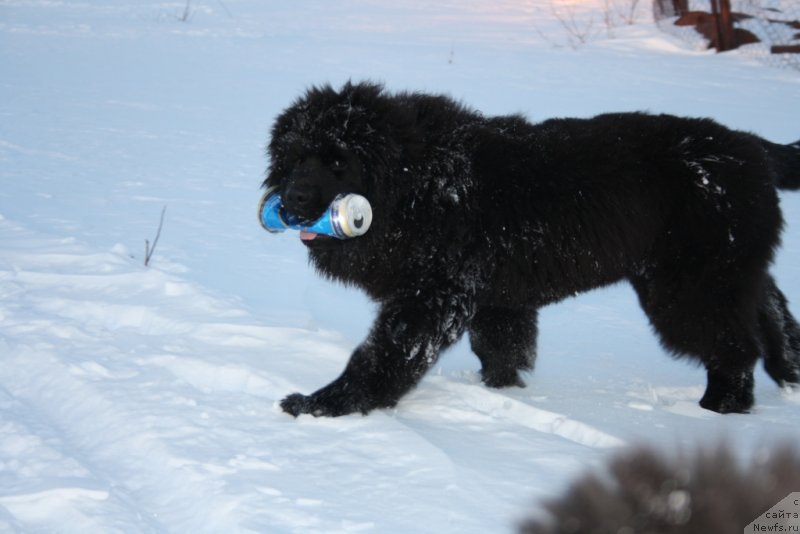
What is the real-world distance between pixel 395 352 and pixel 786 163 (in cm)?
250

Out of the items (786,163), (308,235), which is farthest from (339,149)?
(786,163)

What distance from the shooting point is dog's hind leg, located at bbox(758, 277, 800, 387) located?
4938mm

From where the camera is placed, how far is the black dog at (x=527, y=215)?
14.5ft

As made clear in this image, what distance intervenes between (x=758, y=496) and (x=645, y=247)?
11.3 ft

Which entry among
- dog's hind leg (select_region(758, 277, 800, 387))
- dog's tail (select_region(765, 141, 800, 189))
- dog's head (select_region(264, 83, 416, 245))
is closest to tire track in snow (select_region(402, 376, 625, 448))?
dog's head (select_region(264, 83, 416, 245))

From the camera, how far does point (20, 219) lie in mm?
7289

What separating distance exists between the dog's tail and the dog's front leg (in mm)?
1946

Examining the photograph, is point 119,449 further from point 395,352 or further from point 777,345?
point 777,345

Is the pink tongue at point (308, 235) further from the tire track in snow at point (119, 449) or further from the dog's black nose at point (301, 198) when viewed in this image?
the tire track in snow at point (119, 449)

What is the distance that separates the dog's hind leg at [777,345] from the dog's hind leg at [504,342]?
4.25 feet

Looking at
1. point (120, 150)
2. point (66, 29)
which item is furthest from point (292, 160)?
point (66, 29)

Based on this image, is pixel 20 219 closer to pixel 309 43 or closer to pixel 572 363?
pixel 572 363

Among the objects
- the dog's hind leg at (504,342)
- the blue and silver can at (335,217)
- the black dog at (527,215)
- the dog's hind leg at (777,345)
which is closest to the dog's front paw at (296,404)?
the black dog at (527,215)

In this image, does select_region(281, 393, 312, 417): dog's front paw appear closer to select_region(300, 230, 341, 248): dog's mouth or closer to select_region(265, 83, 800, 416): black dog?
select_region(265, 83, 800, 416): black dog
